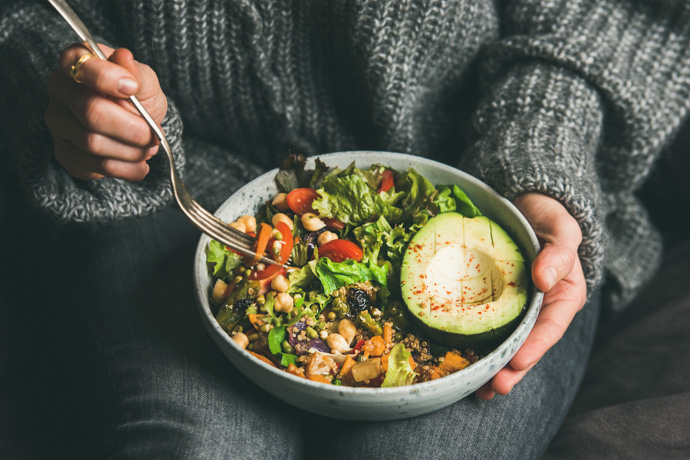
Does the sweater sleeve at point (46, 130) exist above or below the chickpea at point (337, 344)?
above

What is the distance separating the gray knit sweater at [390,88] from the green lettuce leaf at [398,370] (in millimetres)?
412

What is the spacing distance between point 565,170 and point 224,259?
0.68 m

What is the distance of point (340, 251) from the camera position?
3.41ft

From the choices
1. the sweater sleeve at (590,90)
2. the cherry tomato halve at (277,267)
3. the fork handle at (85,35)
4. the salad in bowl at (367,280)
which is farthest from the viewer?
the sweater sleeve at (590,90)

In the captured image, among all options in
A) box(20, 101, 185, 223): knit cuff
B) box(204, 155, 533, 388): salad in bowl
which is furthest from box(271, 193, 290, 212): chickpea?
box(20, 101, 185, 223): knit cuff

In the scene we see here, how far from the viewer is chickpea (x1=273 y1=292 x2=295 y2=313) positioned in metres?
0.96

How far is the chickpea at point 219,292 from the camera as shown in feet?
3.26

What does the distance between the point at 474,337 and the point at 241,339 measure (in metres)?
0.36

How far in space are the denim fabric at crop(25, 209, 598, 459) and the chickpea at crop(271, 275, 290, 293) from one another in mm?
204

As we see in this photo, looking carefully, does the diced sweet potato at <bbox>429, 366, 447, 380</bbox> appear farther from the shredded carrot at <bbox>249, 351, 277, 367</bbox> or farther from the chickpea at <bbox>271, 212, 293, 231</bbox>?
the chickpea at <bbox>271, 212, 293, 231</bbox>

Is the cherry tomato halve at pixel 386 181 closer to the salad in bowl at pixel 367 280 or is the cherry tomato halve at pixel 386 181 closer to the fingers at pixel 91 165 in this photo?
the salad in bowl at pixel 367 280

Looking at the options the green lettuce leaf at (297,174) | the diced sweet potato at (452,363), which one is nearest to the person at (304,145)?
the diced sweet potato at (452,363)

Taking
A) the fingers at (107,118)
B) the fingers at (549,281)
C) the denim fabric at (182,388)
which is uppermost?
the fingers at (107,118)

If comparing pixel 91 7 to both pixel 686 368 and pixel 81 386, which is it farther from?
pixel 686 368
